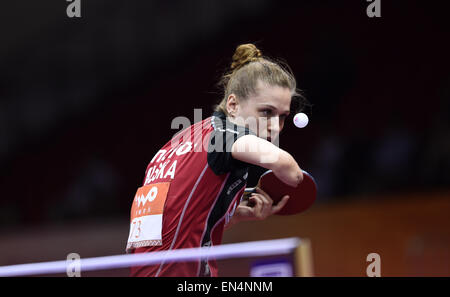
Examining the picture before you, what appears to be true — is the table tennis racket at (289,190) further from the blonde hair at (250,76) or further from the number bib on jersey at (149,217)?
the number bib on jersey at (149,217)

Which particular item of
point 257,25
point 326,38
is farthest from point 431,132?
point 257,25

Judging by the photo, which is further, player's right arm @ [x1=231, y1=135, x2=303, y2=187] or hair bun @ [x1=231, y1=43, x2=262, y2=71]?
hair bun @ [x1=231, y1=43, x2=262, y2=71]

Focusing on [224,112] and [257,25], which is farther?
[257,25]

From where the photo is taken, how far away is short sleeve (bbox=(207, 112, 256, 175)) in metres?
2.17

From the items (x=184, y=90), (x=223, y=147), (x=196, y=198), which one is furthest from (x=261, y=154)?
(x=184, y=90)

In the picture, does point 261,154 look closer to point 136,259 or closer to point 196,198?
point 196,198

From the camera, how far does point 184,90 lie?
7.79 meters

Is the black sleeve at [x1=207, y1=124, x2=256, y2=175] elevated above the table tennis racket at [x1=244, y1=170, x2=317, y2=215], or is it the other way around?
the black sleeve at [x1=207, y1=124, x2=256, y2=175]

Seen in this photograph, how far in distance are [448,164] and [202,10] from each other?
408 cm

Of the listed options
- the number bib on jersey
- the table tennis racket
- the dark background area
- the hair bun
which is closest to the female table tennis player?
the number bib on jersey

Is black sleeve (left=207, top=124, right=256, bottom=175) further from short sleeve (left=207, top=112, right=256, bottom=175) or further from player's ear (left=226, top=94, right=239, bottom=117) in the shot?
player's ear (left=226, top=94, right=239, bottom=117)

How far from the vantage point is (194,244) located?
88.1 inches
